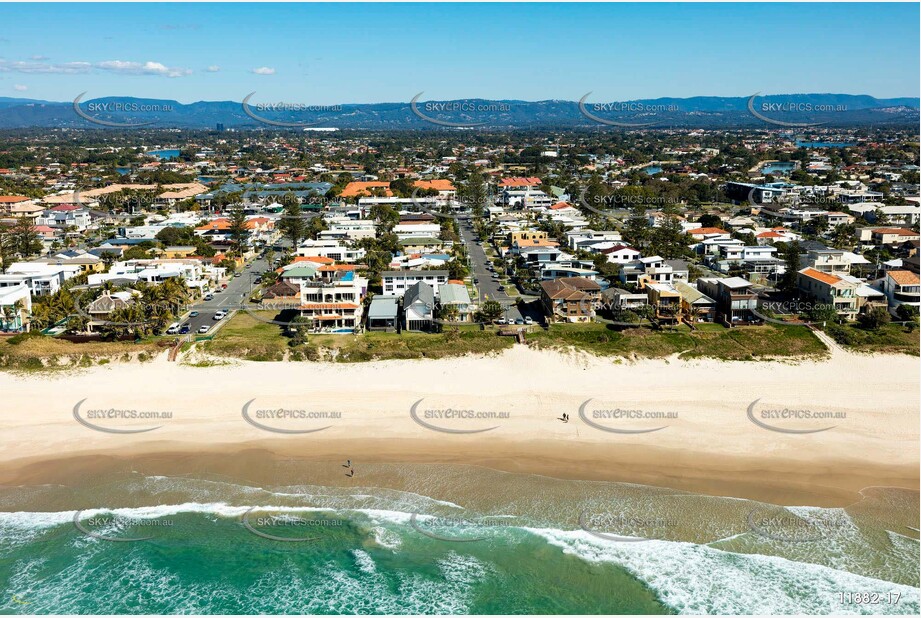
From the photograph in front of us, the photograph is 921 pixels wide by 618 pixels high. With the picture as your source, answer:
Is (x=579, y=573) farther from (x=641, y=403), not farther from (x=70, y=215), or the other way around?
(x=70, y=215)

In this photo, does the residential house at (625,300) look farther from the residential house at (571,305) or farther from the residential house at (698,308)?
the residential house at (698,308)

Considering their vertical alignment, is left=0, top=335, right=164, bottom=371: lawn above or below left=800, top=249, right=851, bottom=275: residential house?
below

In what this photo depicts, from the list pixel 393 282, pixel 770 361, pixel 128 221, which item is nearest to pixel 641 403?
pixel 770 361

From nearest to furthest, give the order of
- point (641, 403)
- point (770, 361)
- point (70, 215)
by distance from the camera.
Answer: point (641, 403)
point (770, 361)
point (70, 215)

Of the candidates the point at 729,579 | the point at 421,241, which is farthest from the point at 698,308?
the point at 421,241

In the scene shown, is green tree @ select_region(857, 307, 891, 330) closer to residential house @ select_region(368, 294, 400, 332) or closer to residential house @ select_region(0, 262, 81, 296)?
residential house @ select_region(368, 294, 400, 332)

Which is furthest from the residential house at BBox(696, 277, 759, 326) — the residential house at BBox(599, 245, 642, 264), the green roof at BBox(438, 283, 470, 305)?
the green roof at BBox(438, 283, 470, 305)

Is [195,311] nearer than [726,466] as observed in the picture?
No
